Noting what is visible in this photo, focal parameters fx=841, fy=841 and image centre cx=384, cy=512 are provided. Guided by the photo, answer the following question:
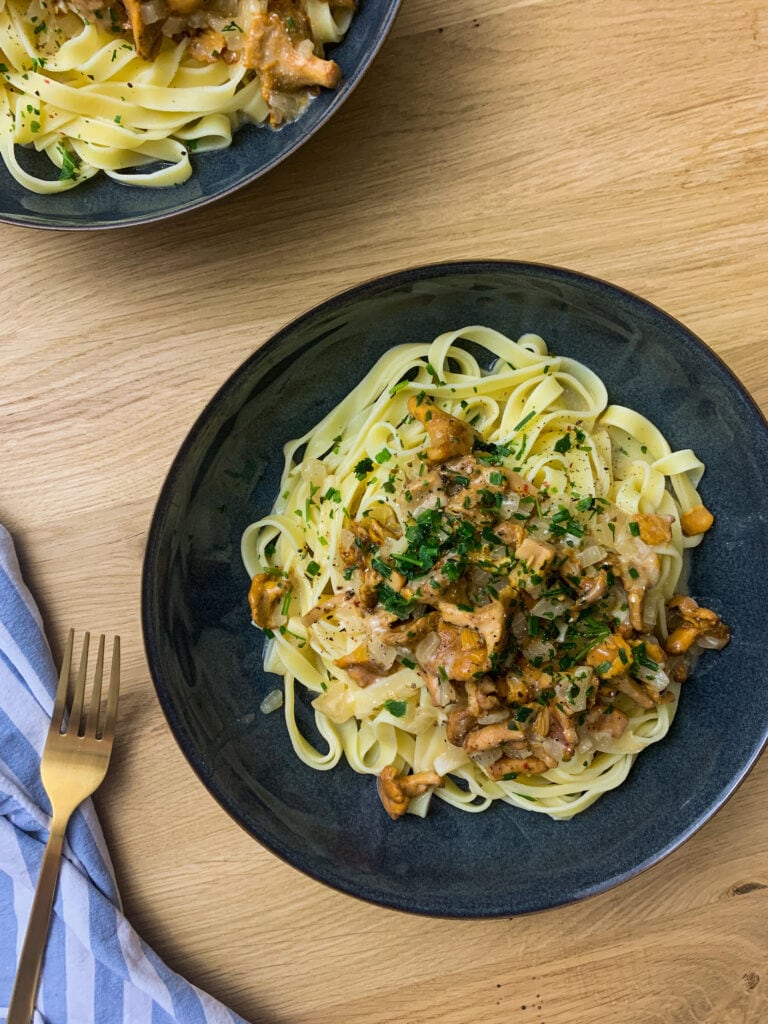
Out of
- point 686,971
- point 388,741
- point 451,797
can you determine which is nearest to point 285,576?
point 388,741

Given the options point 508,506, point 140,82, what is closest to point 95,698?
point 508,506

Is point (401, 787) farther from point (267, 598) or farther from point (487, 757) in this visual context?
point (267, 598)

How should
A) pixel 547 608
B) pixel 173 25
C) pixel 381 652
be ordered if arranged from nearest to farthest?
pixel 547 608
pixel 381 652
pixel 173 25

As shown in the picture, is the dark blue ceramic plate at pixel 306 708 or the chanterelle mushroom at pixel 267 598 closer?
the dark blue ceramic plate at pixel 306 708

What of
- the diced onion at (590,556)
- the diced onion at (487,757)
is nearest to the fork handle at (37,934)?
the diced onion at (487,757)

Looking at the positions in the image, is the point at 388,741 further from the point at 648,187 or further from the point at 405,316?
the point at 648,187

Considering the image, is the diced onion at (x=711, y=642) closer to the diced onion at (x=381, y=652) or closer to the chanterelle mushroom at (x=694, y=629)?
the chanterelle mushroom at (x=694, y=629)
